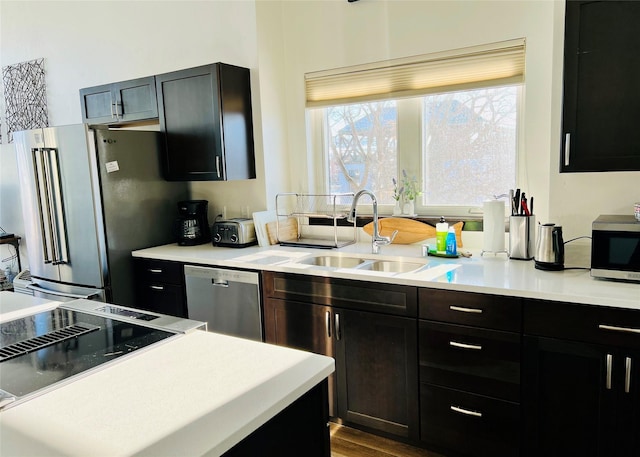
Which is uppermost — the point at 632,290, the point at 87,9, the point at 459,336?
the point at 87,9

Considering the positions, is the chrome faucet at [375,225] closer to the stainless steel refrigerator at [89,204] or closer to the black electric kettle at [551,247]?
the black electric kettle at [551,247]

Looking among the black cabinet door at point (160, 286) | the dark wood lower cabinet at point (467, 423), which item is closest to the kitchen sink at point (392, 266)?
the dark wood lower cabinet at point (467, 423)

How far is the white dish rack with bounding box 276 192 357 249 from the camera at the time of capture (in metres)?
3.21

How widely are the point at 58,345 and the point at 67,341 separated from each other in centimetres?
3

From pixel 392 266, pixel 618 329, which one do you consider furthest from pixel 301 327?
pixel 618 329

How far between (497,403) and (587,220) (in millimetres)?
1007

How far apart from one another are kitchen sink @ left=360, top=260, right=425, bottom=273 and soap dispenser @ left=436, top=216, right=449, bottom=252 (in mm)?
167

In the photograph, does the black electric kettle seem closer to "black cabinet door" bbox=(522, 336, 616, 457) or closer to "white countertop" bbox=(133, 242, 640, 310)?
"white countertop" bbox=(133, 242, 640, 310)

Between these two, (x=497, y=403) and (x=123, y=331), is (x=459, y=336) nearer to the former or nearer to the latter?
(x=497, y=403)

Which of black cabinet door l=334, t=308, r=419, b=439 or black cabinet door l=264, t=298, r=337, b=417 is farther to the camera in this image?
black cabinet door l=264, t=298, r=337, b=417

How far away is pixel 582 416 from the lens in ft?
6.29

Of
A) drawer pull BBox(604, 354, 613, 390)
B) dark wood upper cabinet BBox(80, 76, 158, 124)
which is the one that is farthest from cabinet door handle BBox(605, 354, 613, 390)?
dark wood upper cabinet BBox(80, 76, 158, 124)

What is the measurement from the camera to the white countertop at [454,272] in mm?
1896

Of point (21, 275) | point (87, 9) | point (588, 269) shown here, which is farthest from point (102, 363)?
point (87, 9)
